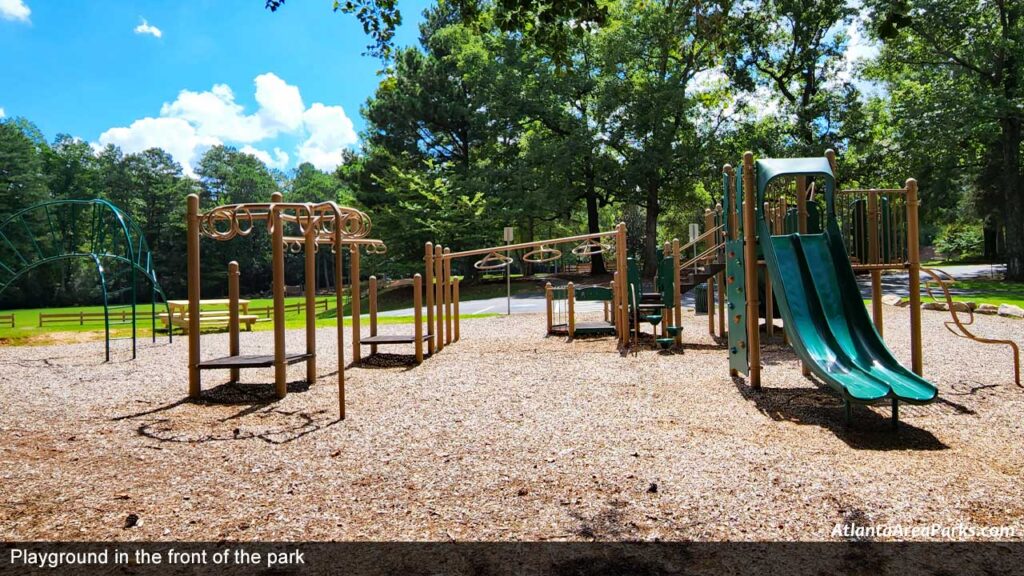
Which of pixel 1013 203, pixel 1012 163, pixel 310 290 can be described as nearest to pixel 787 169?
pixel 310 290

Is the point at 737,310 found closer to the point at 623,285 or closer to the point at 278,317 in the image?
the point at 623,285

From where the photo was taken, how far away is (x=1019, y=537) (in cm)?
301

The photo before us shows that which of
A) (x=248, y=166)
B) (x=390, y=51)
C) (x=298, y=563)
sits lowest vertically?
(x=298, y=563)

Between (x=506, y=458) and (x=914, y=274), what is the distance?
5.56m

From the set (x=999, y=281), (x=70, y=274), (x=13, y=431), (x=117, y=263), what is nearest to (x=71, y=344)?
(x=13, y=431)

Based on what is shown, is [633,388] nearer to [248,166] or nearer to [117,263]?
[117,263]

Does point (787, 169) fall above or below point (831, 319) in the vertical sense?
above

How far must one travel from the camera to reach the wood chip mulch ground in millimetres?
3303

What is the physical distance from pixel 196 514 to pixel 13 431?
341 cm

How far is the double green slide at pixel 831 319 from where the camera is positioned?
207 inches

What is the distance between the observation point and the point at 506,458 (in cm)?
442

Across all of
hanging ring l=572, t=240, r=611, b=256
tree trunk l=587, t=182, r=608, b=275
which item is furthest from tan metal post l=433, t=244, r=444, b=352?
tree trunk l=587, t=182, r=608, b=275

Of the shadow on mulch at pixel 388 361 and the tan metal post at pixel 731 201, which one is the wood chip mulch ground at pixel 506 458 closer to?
the shadow on mulch at pixel 388 361
